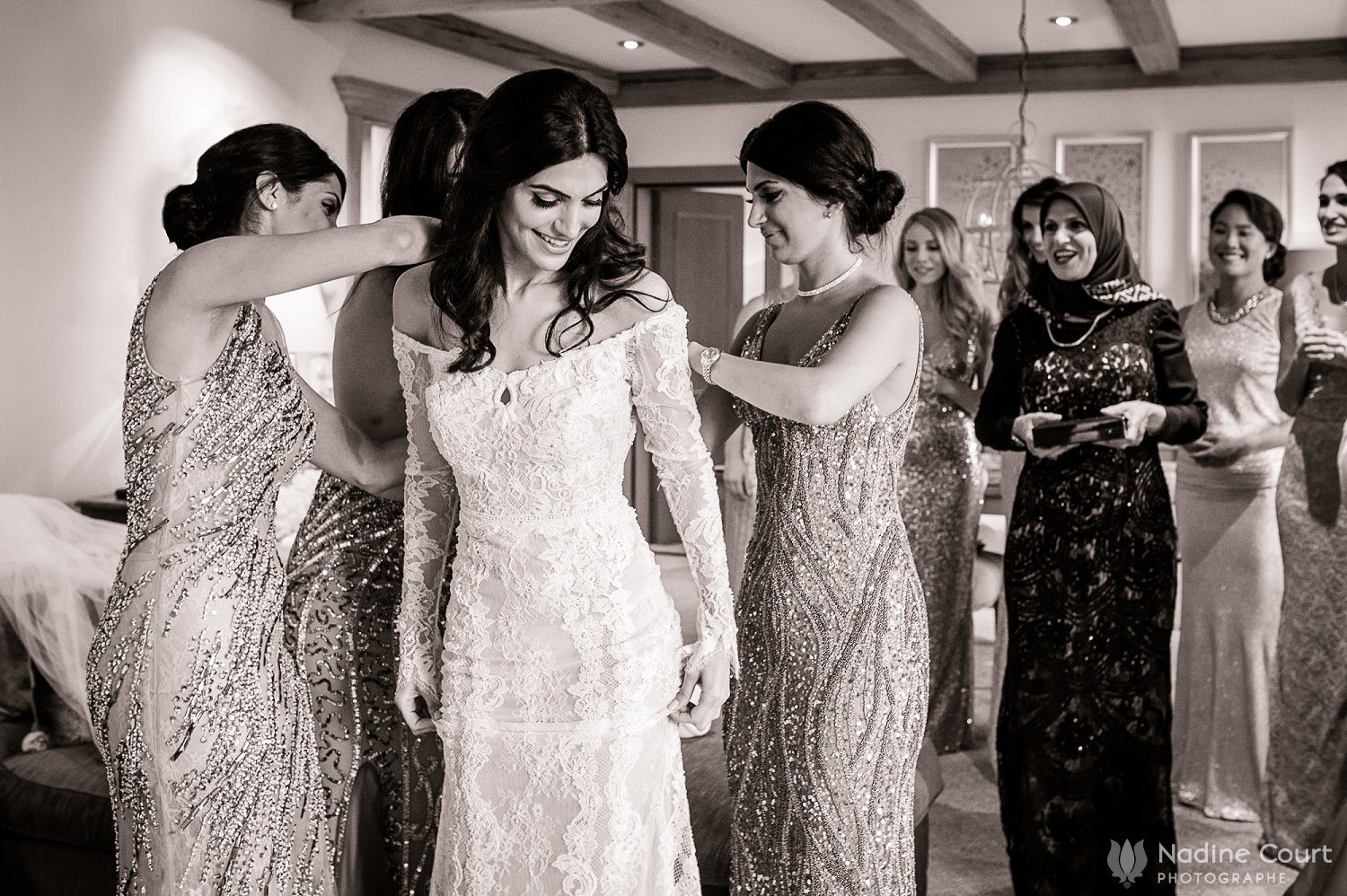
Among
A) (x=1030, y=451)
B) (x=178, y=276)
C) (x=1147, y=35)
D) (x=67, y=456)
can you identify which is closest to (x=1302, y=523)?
(x=1030, y=451)

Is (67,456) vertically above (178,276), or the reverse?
(178,276)

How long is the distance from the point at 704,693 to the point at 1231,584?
117 inches

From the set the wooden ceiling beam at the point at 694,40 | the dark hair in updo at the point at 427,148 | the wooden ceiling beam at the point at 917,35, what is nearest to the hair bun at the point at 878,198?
the dark hair in updo at the point at 427,148

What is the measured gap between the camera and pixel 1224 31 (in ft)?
24.4

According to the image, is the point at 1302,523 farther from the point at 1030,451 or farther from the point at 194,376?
the point at 194,376

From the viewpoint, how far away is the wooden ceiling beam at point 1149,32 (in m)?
6.37

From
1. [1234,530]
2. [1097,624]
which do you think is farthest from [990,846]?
[1234,530]

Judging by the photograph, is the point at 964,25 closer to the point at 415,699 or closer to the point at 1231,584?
the point at 1231,584

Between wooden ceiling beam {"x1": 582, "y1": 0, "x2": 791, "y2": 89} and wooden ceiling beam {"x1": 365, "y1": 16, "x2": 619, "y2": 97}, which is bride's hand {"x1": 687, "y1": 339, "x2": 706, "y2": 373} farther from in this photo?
wooden ceiling beam {"x1": 365, "y1": 16, "x2": 619, "y2": 97}

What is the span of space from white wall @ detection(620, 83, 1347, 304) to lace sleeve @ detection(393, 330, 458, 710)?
18.9 feet

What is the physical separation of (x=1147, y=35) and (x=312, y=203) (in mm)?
5719

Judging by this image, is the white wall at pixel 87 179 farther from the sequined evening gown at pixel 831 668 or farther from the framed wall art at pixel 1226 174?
the framed wall art at pixel 1226 174

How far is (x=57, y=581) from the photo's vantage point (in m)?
3.79

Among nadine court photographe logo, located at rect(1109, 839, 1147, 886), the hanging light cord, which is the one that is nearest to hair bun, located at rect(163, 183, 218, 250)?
nadine court photographe logo, located at rect(1109, 839, 1147, 886)
